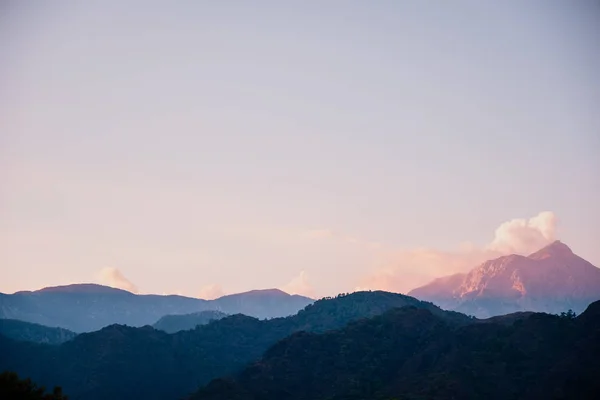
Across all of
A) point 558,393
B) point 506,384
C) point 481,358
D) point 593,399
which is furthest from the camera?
point 481,358

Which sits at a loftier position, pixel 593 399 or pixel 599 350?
pixel 599 350

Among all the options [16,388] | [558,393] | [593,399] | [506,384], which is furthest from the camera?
[506,384]

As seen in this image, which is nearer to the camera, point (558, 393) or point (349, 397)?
point (558, 393)

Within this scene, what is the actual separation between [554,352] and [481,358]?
60.8 ft

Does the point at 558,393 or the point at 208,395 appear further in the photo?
the point at 208,395

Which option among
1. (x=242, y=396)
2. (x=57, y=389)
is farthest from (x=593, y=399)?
(x=57, y=389)

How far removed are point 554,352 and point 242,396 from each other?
81.2 m

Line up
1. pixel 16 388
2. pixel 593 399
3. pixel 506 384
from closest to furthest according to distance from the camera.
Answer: pixel 16 388 < pixel 593 399 < pixel 506 384

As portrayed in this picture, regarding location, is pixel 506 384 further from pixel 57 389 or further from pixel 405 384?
pixel 57 389

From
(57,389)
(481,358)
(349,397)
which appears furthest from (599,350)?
(57,389)

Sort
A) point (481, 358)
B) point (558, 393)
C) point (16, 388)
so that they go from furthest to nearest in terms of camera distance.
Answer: point (481, 358), point (558, 393), point (16, 388)

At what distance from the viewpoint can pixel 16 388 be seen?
97.1 meters

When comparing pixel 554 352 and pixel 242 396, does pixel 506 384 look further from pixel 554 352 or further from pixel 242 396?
pixel 242 396

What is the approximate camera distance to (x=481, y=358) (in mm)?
199750
